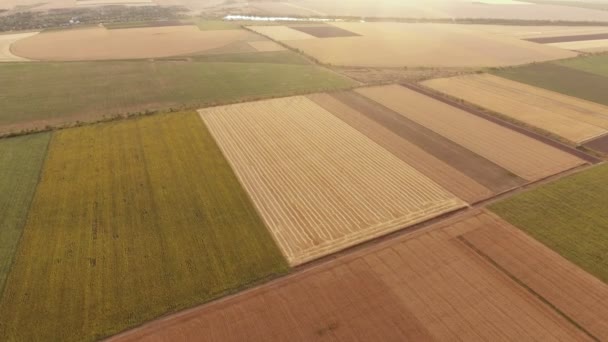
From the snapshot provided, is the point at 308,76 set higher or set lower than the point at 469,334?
higher

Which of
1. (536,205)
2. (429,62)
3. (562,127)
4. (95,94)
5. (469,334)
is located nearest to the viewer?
(469,334)

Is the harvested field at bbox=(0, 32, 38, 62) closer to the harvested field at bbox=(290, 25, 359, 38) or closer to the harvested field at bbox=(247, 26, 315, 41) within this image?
the harvested field at bbox=(247, 26, 315, 41)

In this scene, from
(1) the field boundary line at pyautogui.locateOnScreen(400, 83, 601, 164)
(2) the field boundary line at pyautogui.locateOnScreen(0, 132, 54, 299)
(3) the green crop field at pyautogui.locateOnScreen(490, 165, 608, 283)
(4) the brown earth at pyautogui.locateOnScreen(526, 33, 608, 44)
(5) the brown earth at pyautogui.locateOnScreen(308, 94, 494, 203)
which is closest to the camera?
(2) the field boundary line at pyautogui.locateOnScreen(0, 132, 54, 299)

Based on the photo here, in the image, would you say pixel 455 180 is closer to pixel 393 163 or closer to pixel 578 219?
pixel 393 163

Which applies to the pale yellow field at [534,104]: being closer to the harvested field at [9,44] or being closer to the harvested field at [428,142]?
the harvested field at [428,142]

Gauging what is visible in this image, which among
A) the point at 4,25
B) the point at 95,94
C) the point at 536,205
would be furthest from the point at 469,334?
the point at 4,25

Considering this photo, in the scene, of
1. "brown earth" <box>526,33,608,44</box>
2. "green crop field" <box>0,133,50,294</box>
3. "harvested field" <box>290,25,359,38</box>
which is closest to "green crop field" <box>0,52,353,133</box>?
"green crop field" <box>0,133,50,294</box>
